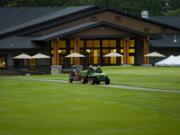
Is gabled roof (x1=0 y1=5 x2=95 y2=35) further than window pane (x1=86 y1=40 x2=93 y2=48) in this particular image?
No

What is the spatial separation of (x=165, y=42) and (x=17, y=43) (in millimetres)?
22475

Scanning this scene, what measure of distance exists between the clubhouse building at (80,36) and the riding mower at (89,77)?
2813 centimetres

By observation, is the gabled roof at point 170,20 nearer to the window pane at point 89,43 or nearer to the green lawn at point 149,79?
the window pane at point 89,43

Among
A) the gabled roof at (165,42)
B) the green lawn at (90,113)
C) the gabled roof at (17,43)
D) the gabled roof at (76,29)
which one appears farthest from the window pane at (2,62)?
the green lawn at (90,113)

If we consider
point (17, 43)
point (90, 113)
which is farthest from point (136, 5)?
point (90, 113)

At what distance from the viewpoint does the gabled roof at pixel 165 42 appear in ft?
299

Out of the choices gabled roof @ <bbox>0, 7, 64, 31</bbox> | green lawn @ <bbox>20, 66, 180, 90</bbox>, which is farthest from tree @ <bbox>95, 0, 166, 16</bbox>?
green lawn @ <bbox>20, 66, 180, 90</bbox>

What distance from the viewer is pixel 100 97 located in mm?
35000

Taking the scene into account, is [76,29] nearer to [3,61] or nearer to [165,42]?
[3,61]

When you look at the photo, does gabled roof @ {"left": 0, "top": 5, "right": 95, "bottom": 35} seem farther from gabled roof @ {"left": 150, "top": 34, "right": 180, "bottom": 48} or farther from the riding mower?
the riding mower

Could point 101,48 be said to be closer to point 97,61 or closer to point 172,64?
point 97,61

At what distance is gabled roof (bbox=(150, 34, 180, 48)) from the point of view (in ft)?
299

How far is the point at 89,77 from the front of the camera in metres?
49.5

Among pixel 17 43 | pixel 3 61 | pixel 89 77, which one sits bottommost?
pixel 89 77
